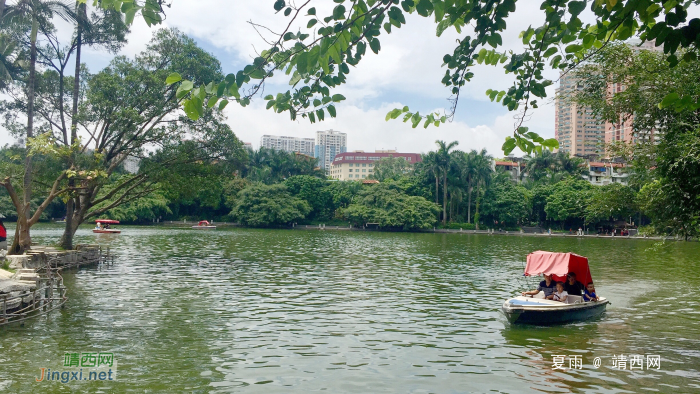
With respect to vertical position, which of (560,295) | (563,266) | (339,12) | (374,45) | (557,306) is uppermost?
(339,12)

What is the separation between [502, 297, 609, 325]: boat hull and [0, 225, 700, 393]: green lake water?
24 cm

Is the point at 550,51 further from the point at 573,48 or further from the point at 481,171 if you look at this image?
the point at 481,171

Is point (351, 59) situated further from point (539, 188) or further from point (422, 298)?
point (539, 188)

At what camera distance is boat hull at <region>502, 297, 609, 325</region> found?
13008mm

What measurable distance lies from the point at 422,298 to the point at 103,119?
17949 mm

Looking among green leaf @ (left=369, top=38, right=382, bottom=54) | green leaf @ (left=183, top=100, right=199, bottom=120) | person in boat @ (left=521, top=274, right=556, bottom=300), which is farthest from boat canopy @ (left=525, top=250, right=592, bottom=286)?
green leaf @ (left=183, top=100, right=199, bottom=120)

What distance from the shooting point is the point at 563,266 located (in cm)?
1516

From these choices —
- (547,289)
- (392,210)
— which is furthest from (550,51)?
(392,210)

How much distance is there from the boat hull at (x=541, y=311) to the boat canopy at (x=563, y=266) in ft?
5.00

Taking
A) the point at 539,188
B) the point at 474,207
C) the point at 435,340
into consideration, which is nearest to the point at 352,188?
the point at 474,207

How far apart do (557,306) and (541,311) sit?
53 centimetres

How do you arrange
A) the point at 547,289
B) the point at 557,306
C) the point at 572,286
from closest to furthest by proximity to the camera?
1. the point at 557,306
2. the point at 547,289
3. the point at 572,286

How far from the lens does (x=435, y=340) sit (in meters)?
12.1

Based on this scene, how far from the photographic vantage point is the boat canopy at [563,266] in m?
15.2
